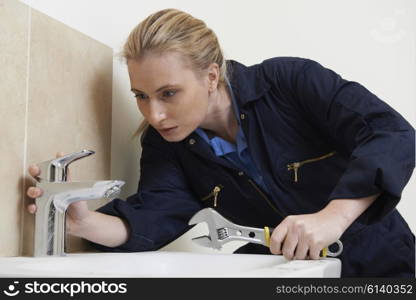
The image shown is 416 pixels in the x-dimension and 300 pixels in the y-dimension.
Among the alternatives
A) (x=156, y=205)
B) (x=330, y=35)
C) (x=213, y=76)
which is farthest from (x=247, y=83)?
(x=330, y=35)

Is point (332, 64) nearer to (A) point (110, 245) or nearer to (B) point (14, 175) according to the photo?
(A) point (110, 245)

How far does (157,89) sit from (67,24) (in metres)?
0.24

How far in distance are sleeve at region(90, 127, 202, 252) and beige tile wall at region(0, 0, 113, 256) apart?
0.32ft

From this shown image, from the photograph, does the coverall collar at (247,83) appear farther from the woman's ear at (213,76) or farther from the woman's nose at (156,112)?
the woman's nose at (156,112)

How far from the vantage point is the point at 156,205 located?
108 cm

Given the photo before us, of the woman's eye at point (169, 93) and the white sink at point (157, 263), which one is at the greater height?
the woman's eye at point (169, 93)

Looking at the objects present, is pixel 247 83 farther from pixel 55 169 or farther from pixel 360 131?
pixel 55 169

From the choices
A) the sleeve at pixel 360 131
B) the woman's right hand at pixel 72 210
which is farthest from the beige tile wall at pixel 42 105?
the sleeve at pixel 360 131

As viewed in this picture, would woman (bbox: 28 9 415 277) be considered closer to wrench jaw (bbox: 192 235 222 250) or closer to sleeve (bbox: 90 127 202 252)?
sleeve (bbox: 90 127 202 252)

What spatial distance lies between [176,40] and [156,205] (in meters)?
0.31

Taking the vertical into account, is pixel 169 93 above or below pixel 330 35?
below

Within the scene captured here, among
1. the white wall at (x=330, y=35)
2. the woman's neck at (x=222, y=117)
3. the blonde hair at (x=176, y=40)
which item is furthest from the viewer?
the white wall at (x=330, y=35)

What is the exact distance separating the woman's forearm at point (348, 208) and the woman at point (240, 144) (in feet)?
0.09

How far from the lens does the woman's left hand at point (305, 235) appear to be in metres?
0.78
